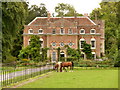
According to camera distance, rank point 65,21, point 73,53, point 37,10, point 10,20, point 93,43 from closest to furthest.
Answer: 1. point 10,20
2. point 73,53
3. point 65,21
4. point 93,43
5. point 37,10

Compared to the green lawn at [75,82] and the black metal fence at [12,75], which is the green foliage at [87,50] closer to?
the black metal fence at [12,75]

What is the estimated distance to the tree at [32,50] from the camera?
168ft

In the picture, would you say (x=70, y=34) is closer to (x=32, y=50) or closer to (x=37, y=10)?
(x=32, y=50)

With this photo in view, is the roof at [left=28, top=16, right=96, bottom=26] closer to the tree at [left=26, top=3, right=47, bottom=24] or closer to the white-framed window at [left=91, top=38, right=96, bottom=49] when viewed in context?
the white-framed window at [left=91, top=38, right=96, bottom=49]

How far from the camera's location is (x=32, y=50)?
51.5 meters

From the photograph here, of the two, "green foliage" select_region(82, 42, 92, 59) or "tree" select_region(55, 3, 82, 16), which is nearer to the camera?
"green foliage" select_region(82, 42, 92, 59)

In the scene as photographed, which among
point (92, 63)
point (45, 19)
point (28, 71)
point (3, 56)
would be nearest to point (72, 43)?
point (45, 19)

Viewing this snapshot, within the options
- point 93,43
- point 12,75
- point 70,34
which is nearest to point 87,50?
point 93,43

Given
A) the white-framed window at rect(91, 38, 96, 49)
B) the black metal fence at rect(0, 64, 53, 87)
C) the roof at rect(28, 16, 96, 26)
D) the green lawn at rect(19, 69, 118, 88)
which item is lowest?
the green lawn at rect(19, 69, 118, 88)

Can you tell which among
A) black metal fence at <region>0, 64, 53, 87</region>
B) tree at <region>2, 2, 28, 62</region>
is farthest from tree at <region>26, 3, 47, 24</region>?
black metal fence at <region>0, 64, 53, 87</region>

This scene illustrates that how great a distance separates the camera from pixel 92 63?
40.3 metres

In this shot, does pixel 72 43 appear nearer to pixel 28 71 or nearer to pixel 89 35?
Answer: pixel 89 35

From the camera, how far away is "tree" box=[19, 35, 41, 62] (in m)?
51.2

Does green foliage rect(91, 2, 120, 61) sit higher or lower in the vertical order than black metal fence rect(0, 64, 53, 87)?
higher
